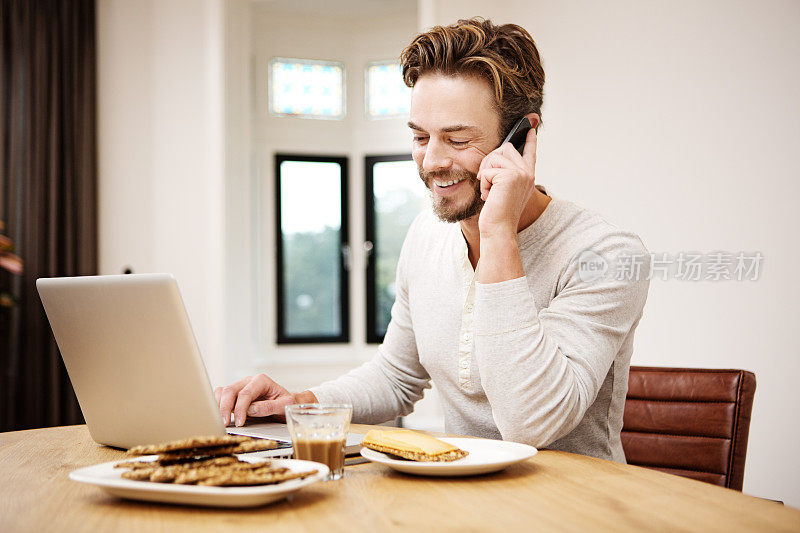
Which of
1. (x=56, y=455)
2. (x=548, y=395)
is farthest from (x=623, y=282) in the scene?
(x=56, y=455)

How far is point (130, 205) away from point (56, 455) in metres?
3.22

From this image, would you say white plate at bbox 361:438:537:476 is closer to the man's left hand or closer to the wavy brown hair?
the man's left hand

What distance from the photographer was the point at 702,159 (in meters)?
3.05

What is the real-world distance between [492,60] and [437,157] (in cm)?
22

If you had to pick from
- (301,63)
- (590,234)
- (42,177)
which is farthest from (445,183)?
(301,63)

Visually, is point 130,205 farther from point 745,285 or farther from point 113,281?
point 113,281

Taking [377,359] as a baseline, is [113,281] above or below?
above

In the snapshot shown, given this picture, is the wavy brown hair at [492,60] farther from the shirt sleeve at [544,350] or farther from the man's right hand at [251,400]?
the man's right hand at [251,400]

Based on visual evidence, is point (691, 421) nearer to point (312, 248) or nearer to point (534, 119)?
point (534, 119)

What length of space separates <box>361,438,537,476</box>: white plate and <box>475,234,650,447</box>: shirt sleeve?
0.11 metres

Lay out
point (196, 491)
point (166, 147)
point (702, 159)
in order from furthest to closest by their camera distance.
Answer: point (166, 147), point (702, 159), point (196, 491)

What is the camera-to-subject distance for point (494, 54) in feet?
4.84

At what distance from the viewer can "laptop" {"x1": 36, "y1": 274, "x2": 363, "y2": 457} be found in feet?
3.18

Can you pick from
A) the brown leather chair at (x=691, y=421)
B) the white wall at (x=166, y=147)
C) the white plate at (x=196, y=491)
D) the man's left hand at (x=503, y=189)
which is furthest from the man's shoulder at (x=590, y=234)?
the white wall at (x=166, y=147)
